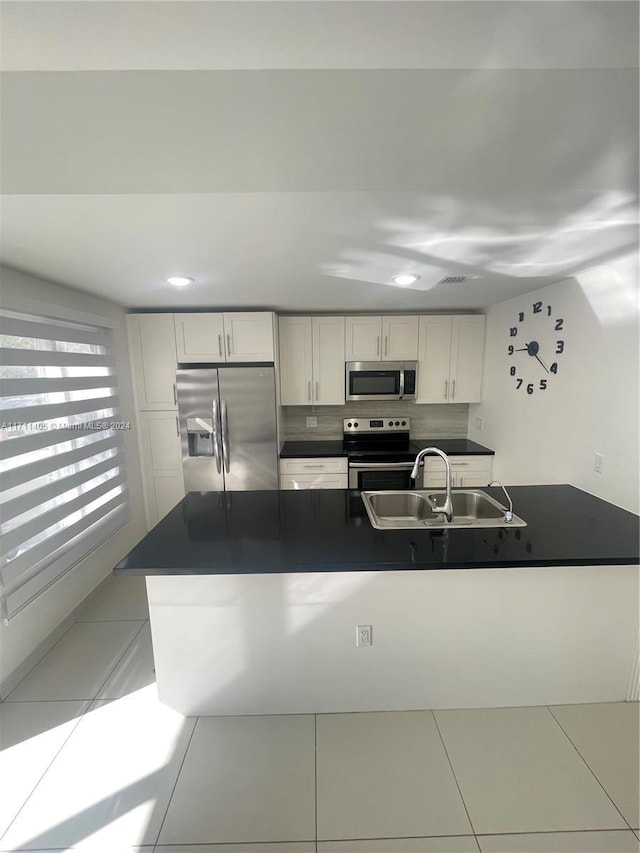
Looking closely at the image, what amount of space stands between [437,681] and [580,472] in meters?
1.57

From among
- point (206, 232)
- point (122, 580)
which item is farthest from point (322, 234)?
point (122, 580)

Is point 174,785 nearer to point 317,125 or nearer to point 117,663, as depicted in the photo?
point 117,663

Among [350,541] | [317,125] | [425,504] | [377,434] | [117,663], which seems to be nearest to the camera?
[317,125]

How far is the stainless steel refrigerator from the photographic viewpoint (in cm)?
306

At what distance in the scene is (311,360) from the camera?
3.41 m

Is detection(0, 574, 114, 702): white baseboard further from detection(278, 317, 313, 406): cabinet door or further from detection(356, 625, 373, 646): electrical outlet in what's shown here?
detection(278, 317, 313, 406): cabinet door

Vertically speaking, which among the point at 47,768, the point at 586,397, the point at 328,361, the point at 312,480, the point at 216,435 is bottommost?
the point at 47,768

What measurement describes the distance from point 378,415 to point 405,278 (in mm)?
1808

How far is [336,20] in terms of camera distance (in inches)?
25.3

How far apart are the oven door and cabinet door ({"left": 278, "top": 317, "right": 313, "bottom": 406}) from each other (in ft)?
2.78

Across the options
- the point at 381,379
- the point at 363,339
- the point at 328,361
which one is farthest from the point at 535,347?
the point at 328,361

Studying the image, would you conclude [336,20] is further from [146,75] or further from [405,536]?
[405,536]

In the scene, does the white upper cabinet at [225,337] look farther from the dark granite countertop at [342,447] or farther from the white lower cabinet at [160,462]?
the dark granite countertop at [342,447]

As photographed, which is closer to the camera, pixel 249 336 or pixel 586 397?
pixel 586 397
